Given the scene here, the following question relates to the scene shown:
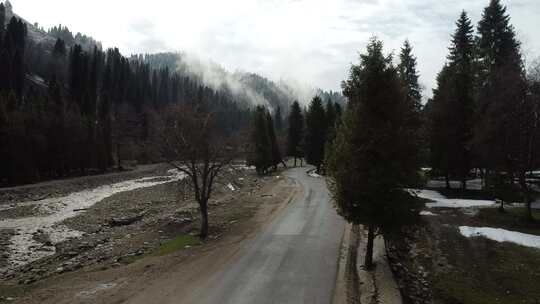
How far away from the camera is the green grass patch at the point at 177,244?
23231mm

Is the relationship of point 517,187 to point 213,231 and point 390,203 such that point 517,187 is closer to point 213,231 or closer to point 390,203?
point 390,203

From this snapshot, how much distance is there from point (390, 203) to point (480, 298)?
4.40m

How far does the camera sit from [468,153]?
3941cm

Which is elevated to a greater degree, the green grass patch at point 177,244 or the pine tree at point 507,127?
the pine tree at point 507,127

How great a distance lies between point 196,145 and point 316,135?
43078 mm

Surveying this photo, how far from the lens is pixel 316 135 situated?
6769 cm

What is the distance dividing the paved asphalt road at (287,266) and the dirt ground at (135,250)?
1.29 meters

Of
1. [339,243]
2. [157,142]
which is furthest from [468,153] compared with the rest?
[157,142]

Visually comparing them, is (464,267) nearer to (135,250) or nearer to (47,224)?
(135,250)

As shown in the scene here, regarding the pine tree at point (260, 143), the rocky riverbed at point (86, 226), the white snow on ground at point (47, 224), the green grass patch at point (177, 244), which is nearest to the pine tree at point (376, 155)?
the green grass patch at point (177, 244)

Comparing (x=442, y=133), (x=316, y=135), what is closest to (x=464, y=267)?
(x=442, y=133)

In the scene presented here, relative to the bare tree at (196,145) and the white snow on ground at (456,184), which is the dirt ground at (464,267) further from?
Result: the white snow on ground at (456,184)

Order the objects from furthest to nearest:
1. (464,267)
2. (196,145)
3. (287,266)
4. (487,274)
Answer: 1. (196,145)
2. (287,266)
3. (464,267)
4. (487,274)

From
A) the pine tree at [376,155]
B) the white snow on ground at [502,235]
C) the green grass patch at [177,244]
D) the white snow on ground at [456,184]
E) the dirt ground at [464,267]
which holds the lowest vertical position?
the green grass patch at [177,244]
